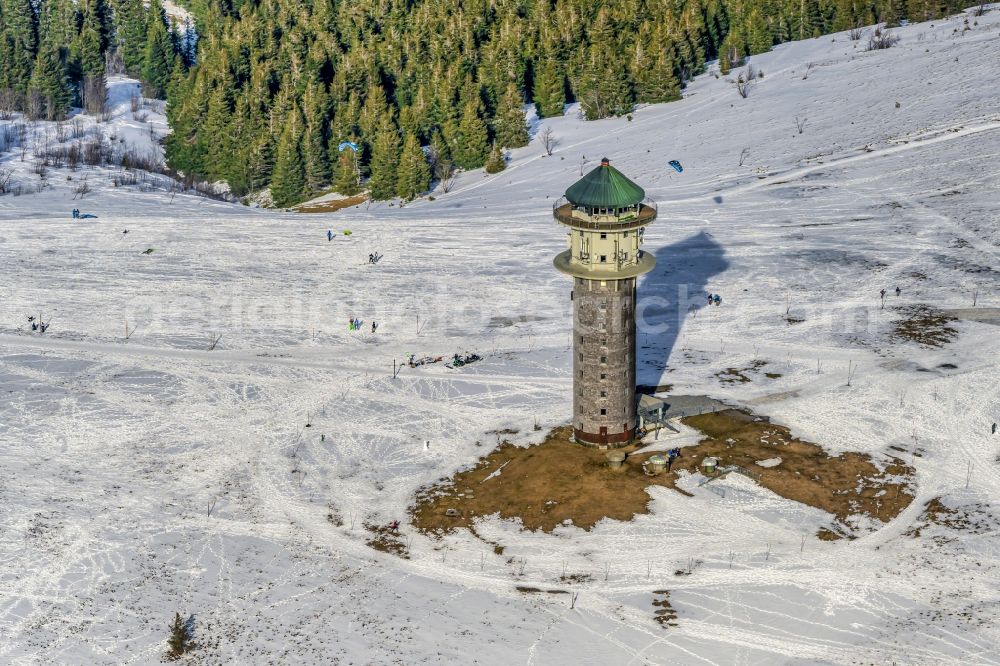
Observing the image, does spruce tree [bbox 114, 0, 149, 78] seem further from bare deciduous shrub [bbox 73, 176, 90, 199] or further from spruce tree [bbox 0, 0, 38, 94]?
bare deciduous shrub [bbox 73, 176, 90, 199]

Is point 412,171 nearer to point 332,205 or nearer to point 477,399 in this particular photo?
point 332,205

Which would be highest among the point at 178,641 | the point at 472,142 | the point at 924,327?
the point at 472,142

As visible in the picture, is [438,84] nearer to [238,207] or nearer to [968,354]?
[238,207]

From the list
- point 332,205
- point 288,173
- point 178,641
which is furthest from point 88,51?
point 178,641

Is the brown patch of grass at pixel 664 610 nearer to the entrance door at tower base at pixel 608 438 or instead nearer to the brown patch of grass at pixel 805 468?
the brown patch of grass at pixel 805 468

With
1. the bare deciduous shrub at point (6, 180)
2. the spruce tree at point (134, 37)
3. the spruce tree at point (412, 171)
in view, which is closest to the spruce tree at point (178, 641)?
the bare deciduous shrub at point (6, 180)

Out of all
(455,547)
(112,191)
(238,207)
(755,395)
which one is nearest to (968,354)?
(755,395)
